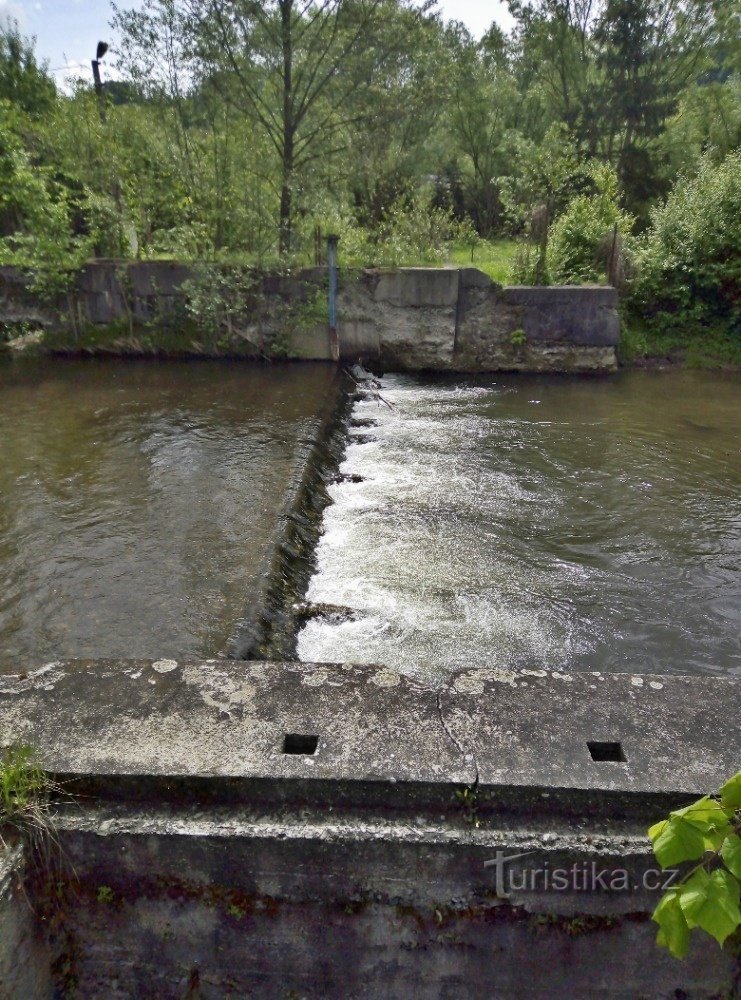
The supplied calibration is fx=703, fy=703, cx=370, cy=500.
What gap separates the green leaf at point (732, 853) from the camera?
130cm

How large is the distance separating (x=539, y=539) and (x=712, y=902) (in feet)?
14.4

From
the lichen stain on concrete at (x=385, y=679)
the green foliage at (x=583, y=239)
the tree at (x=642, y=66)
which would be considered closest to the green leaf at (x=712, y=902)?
the lichen stain on concrete at (x=385, y=679)

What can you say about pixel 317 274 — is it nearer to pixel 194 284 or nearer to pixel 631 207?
pixel 194 284

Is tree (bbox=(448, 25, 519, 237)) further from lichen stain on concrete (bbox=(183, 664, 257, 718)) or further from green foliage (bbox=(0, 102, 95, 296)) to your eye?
lichen stain on concrete (bbox=(183, 664, 257, 718))

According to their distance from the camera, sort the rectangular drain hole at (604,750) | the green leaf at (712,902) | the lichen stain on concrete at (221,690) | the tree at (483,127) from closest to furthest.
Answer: the green leaf at (712,902) < the rectangular drain hole at (604,750) < the lichen stain on concrete at (221,690) < the tree at (483,127)

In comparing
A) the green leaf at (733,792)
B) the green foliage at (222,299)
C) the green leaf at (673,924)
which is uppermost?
the green foliage at (222,299)

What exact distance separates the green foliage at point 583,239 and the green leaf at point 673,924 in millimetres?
10903

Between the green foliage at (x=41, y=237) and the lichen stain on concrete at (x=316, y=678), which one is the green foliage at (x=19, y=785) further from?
the green foliage at (x=41, y=237)

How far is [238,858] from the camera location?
2.18m

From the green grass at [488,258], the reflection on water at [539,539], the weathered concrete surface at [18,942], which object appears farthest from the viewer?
the green grass at [488,258]

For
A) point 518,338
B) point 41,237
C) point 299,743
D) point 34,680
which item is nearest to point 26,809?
point 34,680

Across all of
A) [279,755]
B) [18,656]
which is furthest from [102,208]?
[279,755]

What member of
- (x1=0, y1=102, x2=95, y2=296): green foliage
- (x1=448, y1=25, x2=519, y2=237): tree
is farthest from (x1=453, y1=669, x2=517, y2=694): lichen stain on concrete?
(x1=448, y1=25, x2=519, y2=237): tree

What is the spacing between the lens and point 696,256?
1111cm
